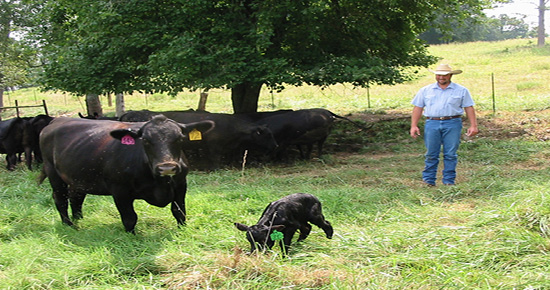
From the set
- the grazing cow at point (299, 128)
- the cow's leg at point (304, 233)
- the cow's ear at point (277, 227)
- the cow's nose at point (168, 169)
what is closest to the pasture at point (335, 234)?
the cow's leg at point (304, 233)

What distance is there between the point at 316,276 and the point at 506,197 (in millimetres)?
2942

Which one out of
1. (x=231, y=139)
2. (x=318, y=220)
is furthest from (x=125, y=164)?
(x=231, y=139)

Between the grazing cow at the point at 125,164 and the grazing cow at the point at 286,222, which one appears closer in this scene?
the grazing cow at the point at 286,222

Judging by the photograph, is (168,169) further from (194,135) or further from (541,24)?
(541,24)

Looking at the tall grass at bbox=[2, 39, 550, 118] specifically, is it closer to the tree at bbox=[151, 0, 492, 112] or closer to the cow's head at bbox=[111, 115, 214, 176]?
the tree at bbox=[151, 0, 492, 112]

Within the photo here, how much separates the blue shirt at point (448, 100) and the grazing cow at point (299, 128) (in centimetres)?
492

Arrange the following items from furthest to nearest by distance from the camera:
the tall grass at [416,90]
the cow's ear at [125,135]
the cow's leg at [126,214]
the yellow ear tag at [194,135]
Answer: the tall grass at [416,90] → the yellow ear tag at [194,135] → the cow's leg at [126,214] → the cow's ear at [125,135]

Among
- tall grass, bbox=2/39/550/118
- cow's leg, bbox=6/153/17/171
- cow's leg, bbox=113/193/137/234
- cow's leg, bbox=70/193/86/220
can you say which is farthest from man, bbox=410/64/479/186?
cow's leg, bbox=6/153/17/171

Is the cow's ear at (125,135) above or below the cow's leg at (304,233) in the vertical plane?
above

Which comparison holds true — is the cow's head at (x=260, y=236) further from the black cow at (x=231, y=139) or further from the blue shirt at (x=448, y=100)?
the black cow at (x=231, y=139)

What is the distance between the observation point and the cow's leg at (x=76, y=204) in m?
6.69

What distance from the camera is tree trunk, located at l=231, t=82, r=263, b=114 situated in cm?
1420

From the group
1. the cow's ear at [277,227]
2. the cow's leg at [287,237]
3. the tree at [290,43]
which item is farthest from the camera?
the tree at [290,43]

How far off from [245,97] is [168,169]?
916cm
